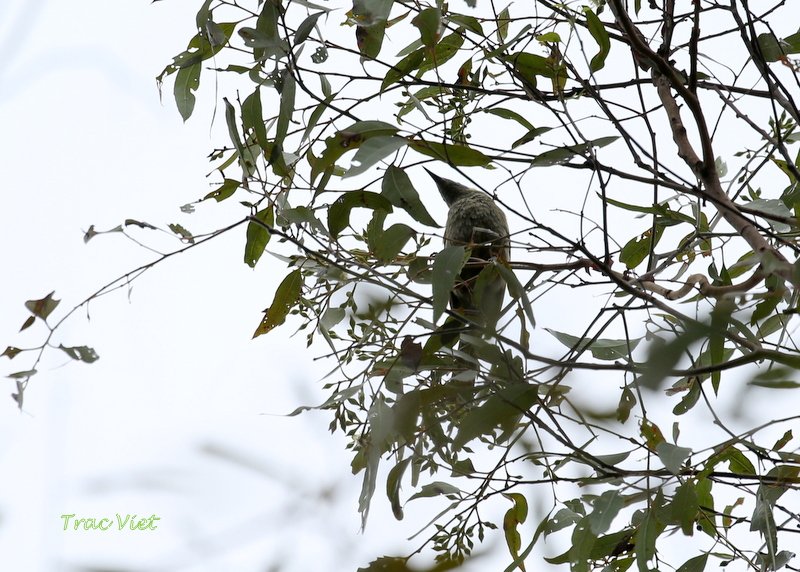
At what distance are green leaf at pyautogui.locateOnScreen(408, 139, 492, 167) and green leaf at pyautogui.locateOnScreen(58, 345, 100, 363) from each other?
0.46 m

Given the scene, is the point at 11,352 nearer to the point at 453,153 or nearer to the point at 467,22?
the point at 453,153

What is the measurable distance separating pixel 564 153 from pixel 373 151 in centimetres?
29

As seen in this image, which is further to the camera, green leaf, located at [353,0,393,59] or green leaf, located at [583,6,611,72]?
green leaf, located at [583,6,611,72]

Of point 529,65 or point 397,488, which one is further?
point 529,65

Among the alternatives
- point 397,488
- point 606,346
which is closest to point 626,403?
point 606,346

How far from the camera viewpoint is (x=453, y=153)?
1.10 m

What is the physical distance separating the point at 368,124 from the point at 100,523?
0.60 metres

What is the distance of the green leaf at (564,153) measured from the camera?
1047mm

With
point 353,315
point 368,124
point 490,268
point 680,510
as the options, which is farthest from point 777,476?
point 368,124

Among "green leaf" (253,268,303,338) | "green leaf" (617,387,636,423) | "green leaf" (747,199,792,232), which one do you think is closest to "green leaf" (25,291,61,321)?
"green leaf" (253,268,303,338)

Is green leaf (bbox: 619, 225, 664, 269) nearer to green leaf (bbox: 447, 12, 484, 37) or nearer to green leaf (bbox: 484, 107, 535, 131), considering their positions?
green leaf (bbox: 484, 107, 535, 131)

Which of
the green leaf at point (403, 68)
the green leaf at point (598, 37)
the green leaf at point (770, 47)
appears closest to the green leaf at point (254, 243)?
the green leaf at point (403, 68)

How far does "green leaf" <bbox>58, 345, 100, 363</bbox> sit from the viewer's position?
886 millimetres

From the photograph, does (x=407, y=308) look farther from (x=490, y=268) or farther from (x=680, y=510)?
(x=680, y=510)
